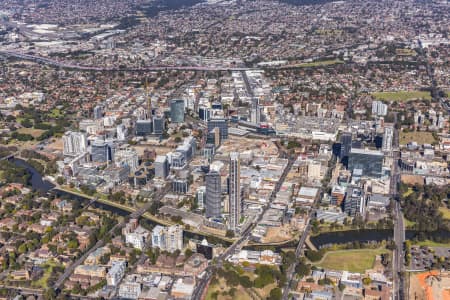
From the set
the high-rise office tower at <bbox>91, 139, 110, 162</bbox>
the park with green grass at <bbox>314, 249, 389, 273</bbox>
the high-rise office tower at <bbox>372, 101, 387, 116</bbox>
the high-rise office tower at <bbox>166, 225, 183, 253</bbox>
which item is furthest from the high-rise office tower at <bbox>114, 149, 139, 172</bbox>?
the high-rise office tower at <bbox>372, 101, 387, 116</bbox>

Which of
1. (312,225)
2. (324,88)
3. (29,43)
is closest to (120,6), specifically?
(29,43)

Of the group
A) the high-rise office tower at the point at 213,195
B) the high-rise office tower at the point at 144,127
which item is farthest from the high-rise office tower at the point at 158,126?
the high-rise office tower at the point at 213,195

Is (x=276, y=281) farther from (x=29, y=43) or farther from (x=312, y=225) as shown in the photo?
(x=29, y=43)

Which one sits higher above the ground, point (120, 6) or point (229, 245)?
point (120, 6)

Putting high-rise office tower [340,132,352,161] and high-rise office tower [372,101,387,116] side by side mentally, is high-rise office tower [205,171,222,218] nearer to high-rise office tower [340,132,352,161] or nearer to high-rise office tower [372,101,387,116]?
high-rise office tower [340,132,352,161]

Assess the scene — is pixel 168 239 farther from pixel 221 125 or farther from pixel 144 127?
pixel 144 127

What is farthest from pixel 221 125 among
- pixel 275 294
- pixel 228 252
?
pixel 275 294

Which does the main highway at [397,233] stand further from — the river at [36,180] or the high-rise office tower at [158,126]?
the river at [36,180]
